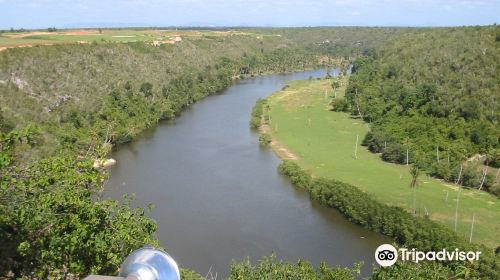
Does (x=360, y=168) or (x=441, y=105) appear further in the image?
(x=441, y=105)

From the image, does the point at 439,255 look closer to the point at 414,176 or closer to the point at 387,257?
the point at 414,176

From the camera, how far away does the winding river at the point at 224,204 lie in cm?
2730

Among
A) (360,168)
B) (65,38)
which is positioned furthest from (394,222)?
(65,38)

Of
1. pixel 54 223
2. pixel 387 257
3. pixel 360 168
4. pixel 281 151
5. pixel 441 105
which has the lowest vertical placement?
pixel 281 151

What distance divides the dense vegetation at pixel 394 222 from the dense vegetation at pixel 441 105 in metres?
11.0

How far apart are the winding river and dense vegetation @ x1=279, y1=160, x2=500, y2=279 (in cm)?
65

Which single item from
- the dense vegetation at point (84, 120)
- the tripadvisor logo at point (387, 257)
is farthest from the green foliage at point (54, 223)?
the tripadvisor logo at point (387, 257)

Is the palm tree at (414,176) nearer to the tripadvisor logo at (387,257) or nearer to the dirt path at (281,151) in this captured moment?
the dirt path at (281,151)

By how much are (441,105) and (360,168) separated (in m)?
14.6

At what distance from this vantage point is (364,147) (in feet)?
163

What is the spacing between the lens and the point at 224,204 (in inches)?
1331

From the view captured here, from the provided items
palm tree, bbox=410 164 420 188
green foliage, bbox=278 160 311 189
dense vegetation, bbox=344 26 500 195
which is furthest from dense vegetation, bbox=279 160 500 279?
dense vegetation, bbox=344 26 500 195

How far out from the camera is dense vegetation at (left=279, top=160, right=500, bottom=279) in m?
23.4

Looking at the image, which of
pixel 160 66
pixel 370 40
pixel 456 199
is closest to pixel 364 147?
pixel 456 199
